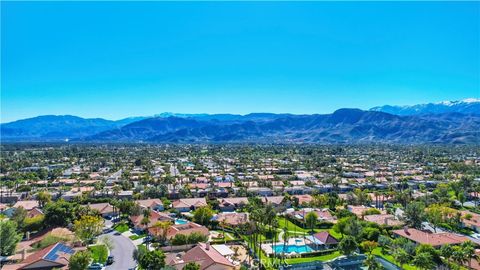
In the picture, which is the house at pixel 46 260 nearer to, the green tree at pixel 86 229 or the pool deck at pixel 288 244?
the green tree at pixel 86 229

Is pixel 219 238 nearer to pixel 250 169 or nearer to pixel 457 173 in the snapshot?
pixel 250 169

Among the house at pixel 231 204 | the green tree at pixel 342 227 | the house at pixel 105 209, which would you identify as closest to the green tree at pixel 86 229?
the house at pixel 105 209

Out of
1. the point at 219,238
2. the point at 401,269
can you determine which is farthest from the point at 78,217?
the point at 401,269

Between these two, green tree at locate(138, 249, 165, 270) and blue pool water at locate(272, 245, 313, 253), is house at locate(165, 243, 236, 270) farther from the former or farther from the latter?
blue pool water at locate(272, 245, 313, 253)

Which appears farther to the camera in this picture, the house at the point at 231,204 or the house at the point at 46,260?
the house at the point at 231,204

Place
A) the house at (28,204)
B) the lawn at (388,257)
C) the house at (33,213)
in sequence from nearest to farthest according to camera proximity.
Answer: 1. the lawn at (388,257)
2. the house at (33,213)
3. the house at (28,204)
